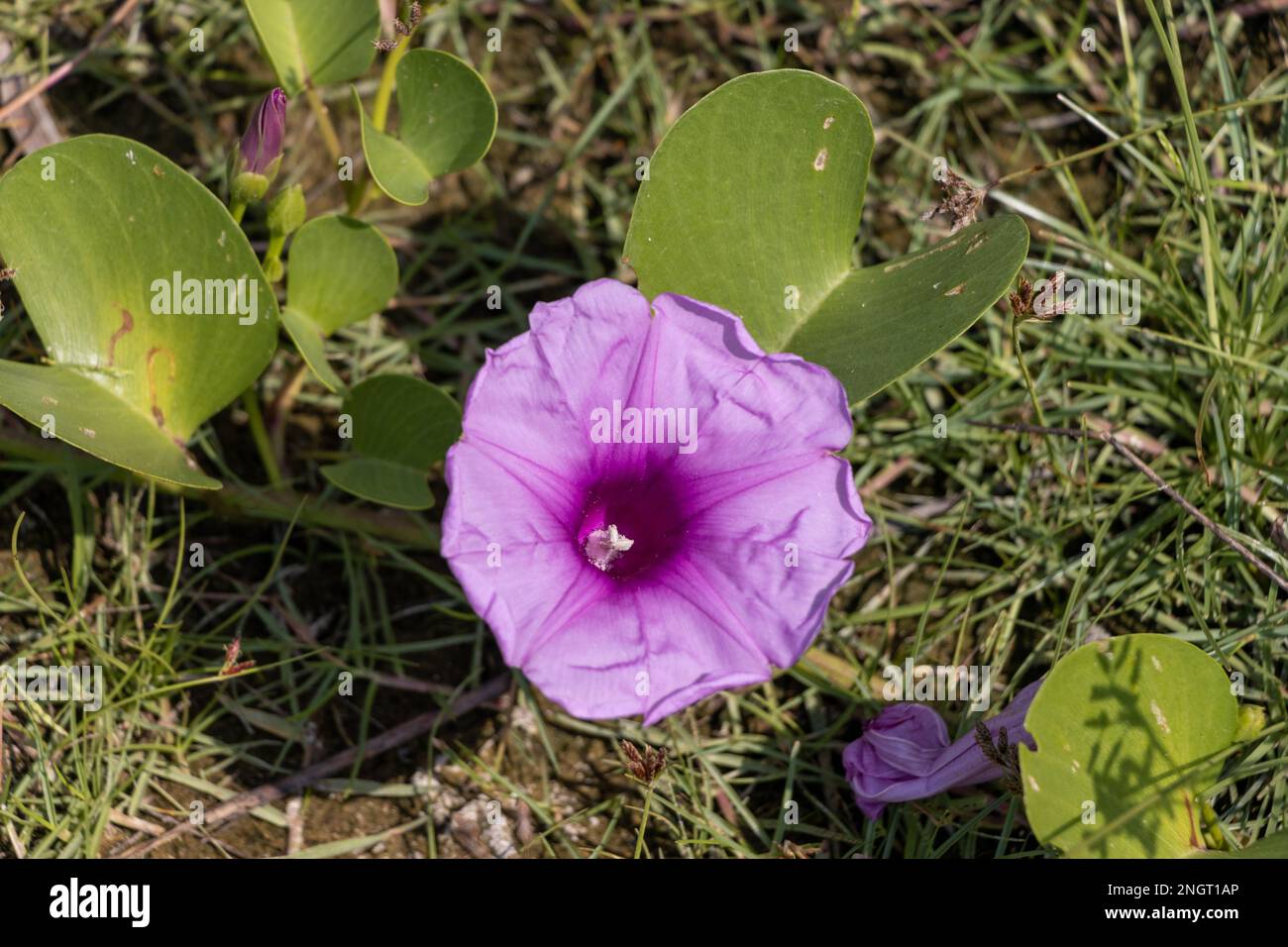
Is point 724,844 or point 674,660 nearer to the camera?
point 674,660

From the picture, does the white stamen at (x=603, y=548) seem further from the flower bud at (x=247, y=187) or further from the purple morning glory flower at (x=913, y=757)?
the flower bud at (x=247, y=187)

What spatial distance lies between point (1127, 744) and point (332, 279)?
218 centimetres

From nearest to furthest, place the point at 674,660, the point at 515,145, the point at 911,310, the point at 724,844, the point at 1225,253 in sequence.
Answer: the point at 674,660, the point at 911,310, the point at 724,844, the point at 1225,253, the point at 515,145

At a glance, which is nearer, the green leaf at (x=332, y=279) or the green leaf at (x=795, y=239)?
the green leaf at (x=795, y=239)

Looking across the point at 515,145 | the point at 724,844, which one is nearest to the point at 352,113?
the point at 515,145

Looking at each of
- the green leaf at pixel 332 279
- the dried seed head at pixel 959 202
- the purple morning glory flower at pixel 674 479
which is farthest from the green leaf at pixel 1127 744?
the green leaf at pixel 332 279

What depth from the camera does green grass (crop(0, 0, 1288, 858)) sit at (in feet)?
10.4

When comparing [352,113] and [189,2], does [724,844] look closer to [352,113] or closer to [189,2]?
[352,113]

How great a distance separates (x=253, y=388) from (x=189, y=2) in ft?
4.19

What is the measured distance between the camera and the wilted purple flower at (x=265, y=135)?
278 centimetres

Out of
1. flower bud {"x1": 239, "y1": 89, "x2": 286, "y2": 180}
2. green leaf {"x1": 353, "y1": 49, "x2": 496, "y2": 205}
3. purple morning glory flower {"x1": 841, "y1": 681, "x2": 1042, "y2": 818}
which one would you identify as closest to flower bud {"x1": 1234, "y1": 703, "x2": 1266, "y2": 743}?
purple morning glory flower {"x1": 841, "y1": 681, "x2": 1042, "y2": 818}

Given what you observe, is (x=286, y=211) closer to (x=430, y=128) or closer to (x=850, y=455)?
(x=430, y=128)

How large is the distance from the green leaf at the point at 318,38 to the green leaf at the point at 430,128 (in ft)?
0.67

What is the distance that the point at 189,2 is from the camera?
12.5 ft
